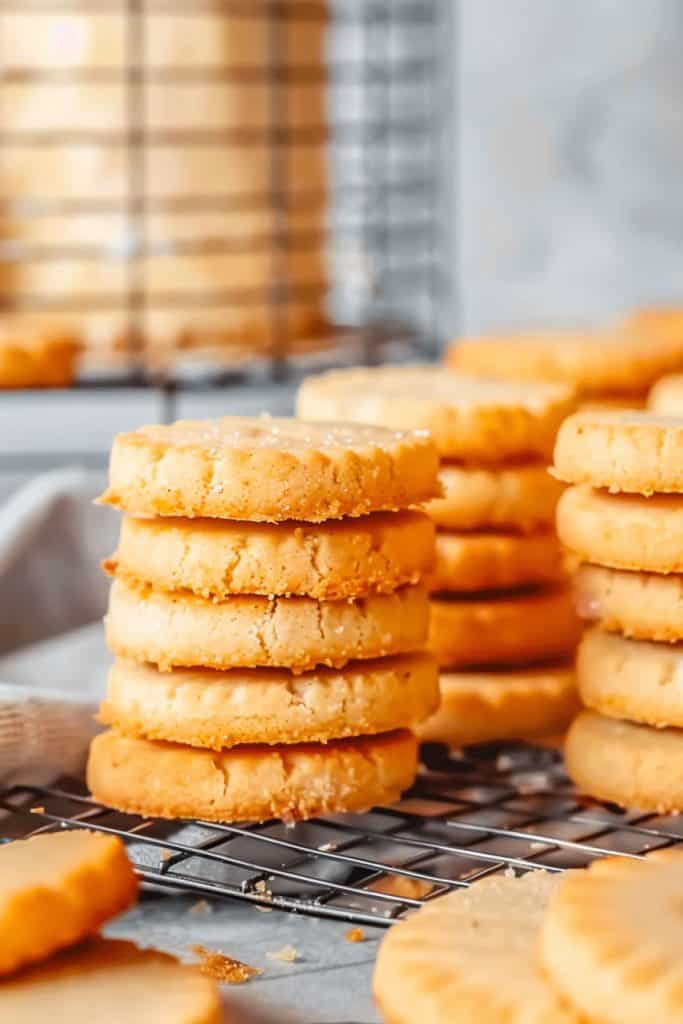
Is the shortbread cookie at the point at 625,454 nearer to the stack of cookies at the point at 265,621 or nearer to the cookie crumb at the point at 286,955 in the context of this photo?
the stack of cookies at the point at 265,621

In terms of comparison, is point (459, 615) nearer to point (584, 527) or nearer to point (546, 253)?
point (584, 527)

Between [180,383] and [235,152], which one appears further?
[235,152]

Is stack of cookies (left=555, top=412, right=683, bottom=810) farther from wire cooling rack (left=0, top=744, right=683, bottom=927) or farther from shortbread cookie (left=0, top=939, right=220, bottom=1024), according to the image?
shortbread cookie (left=0, top=939, right=220, bottom=1024)

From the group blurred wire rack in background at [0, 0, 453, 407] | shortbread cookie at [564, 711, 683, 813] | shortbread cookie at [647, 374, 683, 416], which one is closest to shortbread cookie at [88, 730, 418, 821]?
shortbread cookie at [564, 711, 683, 813]

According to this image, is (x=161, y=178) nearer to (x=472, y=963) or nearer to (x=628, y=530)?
(x=628, y=530)

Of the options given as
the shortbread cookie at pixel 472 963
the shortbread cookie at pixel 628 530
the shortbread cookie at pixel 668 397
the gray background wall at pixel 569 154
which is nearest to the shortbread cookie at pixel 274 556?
the shortbread cookie at pixel 628 530

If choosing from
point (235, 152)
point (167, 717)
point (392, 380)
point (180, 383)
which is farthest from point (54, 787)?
point (235, 152)

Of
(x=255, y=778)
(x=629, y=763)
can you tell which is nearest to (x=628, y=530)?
(x=629, y=763)
